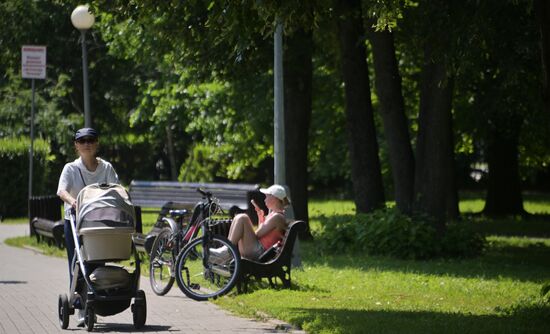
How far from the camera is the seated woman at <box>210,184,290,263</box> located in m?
13.6

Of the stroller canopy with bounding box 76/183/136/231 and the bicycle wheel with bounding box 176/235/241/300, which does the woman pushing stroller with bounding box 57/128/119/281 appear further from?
the bicycle wheel with bounding box 176/235/241/300

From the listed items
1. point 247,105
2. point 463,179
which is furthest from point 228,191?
point 463,179

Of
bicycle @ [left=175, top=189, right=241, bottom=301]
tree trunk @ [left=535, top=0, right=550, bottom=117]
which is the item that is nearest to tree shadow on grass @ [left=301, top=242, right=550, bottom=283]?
bicycle @ [left=175, top=189, right=241, bottom=301]

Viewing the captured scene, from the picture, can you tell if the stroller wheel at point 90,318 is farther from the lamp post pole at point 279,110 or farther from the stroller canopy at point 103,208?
the lamp post pole at point 279,110

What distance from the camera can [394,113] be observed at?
68.4ft

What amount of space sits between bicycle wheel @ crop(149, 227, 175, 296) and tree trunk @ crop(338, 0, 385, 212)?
25.5 ft

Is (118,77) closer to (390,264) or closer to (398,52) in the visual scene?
(398,52)

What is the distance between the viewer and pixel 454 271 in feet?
55.4

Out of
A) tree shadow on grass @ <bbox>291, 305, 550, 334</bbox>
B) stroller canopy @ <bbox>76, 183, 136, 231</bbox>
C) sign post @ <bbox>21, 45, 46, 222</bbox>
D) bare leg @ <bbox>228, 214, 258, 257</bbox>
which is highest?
sign post @ <bbox>21, 45, 46, 222</bbox>

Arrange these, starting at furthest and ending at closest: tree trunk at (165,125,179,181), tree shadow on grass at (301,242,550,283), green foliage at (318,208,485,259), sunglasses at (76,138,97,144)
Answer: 1. tree trunk at (165,125,179,181)
2. green foliage at (318,208,485,259)
3. tree shadow on grass at (301,242,550,283)
4. sunglasses at (76,138,97,144)

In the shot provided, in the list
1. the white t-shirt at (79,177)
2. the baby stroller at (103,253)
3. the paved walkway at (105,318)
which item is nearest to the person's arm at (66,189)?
the white t-shirt at (79,177)

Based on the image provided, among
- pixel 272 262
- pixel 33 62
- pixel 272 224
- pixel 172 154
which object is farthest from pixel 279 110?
pixel 172 154

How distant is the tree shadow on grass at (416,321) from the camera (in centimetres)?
1030

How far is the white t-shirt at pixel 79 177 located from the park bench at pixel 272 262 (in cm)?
237
